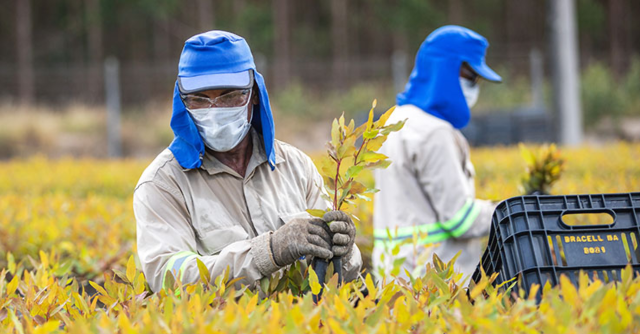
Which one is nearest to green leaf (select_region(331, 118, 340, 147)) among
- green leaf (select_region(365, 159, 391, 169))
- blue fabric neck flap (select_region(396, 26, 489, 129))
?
green leaf (select_region(365, 159, 391, 169))

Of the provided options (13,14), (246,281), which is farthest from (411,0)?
(246,281)

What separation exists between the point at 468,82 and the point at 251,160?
1641mm

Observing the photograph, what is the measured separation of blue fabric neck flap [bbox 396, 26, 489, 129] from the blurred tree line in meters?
20.9

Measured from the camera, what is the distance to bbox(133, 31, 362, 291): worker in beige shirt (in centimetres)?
226

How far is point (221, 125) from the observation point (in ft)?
8.20

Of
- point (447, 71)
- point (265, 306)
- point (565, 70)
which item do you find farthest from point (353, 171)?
point (565, 70)

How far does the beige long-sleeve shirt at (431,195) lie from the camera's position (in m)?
3.22

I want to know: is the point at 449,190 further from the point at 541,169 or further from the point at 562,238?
the point at 562,238

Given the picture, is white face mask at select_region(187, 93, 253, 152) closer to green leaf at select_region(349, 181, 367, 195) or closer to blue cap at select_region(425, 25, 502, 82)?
green leaf at select_region(349, 181, 367, 195)

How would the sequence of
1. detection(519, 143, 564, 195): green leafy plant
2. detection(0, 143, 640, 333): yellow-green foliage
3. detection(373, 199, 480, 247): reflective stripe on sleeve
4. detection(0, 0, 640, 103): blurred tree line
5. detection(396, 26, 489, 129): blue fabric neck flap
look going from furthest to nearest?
1. detection(0, 0, 640, 103): blurred tree line
2. detection(519, 143, 564, 195): green leafy plant
3. detection(396, 26, 489, 129): blue fabric neck flap
4. detection(373, 199, 480, 247): reflective stripe on sleeve
5. detection(0, 143, 640, 333): yellow-green foliage

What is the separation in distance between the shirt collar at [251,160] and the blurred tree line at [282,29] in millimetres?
21779

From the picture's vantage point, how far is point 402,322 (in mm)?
1840

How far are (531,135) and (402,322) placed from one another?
1396 centimetres

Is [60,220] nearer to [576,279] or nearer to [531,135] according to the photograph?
[576,279]
